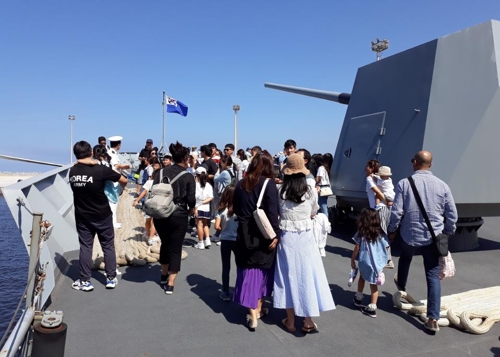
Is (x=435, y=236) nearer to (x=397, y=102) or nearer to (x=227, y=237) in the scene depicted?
(x=227, y=237)

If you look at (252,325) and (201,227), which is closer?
(252,325)

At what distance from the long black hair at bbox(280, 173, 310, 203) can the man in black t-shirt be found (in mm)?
1963

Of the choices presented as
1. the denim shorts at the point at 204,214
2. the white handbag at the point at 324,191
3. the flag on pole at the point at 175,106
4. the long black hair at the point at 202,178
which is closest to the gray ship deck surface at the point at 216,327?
the denim shorts at the point at 204,214

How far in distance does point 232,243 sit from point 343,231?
4.20 meters

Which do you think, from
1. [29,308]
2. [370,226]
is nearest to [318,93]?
[370,226]

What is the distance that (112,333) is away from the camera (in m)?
3.25

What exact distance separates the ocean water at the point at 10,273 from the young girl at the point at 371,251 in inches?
144

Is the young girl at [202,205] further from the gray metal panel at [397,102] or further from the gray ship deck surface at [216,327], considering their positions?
the gray metal panel at [397,102]

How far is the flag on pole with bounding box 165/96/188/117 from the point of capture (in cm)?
2046

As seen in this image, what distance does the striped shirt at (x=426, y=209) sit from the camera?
3467 mm

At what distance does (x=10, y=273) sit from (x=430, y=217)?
6.07 metres

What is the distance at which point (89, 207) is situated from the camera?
4.13 metres

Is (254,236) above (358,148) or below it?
below

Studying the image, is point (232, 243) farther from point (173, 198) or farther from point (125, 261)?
point (125, 261)
